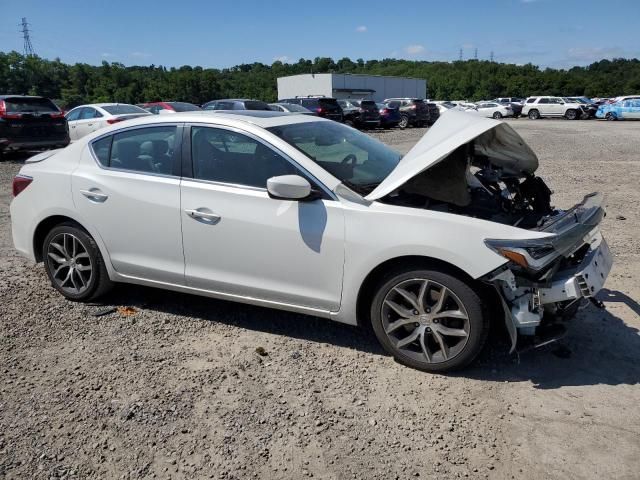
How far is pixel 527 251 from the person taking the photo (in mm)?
3129

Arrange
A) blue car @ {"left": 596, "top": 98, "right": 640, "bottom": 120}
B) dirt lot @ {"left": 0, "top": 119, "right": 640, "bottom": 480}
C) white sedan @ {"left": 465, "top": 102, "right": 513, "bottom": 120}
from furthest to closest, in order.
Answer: white sedan @ {"left": 465, "top": 102, "right": 513, "bottom": 120} → blue car @ {"left": 596, "top": 98, "right": 640, "bottom": 120} → dirt lot @ {"left": 0, "top": 119, "right": 640, "bottom": 480}

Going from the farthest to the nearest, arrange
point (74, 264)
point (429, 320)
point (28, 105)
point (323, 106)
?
point (323, 106) → point (28, 105) → point (74, 264) → point (429, 320)

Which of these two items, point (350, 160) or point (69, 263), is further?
point (69, 263)

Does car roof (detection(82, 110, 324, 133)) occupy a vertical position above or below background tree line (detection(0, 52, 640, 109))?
above

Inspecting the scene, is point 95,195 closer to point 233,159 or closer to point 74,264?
point 74,264

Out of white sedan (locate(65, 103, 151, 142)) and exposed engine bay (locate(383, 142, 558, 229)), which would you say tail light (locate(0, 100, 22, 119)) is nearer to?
white sedan (locate(65, 103, 151, 142))

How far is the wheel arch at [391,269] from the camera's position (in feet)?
11.0

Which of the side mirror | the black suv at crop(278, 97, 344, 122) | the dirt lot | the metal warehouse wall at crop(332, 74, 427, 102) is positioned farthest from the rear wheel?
the side mirror

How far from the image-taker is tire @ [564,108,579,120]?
135ft

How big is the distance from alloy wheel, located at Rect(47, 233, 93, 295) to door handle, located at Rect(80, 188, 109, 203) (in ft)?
1.32

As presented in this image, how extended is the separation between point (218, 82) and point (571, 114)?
53.1m

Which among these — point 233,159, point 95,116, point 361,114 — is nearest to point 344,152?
point 233,159

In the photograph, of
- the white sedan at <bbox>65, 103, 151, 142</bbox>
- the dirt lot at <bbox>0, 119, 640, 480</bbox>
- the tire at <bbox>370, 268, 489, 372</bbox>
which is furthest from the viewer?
the white sedan at <bbox>65, 103, 151, 142</bbox>

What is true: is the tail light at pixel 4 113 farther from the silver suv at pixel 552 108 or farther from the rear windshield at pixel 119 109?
the silver suv at pixel 552 108
